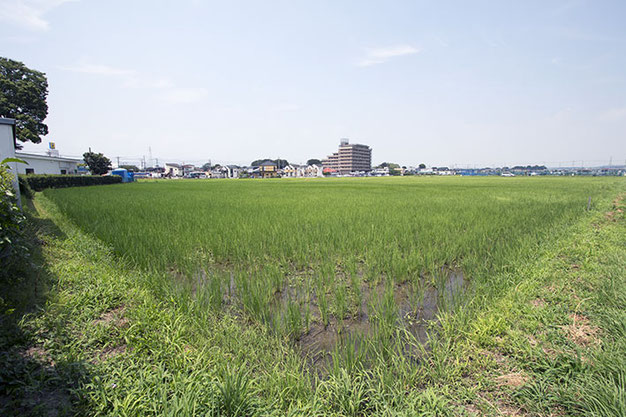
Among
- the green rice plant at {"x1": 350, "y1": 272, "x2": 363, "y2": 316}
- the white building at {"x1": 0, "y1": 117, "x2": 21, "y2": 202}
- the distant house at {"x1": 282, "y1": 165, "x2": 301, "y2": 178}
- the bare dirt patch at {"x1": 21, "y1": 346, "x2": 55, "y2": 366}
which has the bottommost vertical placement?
the green rice plant at {"x1": 350, "y1": 272, "x2": 363, "y2": 316}

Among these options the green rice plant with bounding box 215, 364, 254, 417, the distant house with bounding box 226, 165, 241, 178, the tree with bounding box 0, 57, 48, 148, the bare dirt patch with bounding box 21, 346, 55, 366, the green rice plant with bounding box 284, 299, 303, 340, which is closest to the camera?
the green rice plant with bounding box 215, 364, 254, 417

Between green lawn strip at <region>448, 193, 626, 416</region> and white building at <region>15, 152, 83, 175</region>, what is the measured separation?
3127 cm

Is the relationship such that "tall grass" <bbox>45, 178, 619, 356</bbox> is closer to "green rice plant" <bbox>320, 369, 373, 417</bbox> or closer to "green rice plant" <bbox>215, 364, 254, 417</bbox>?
"green rice plant" <bbox>320, 369, 373, 417</bbox>

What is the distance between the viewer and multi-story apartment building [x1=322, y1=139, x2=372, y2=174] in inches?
4124

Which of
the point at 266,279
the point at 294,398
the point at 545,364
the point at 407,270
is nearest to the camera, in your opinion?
the point at 294,398

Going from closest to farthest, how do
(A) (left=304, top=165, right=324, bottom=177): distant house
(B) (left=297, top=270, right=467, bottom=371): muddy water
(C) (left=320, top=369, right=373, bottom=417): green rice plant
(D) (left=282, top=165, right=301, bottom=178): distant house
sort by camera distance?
(C) (left=320, top=369, right=373, bottom=417): green rice plant, (B) (left=297, top=270, right=467, bottom=371): muddy water, (D) (left=282, top=165, right=301, bottom=178): distant house, (A) (left=304, top=165, right=324, bottom=177): distant house

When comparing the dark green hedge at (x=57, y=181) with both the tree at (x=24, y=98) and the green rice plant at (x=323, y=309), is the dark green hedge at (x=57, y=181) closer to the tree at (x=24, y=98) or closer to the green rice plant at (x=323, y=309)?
the tree at (x=24, y=98)

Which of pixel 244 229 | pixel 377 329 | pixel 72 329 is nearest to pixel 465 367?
pixel 377 329

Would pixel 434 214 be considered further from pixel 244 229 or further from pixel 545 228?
pixel 244 229

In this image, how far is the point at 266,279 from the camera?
383 centimetres

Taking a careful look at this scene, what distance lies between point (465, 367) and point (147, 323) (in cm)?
284

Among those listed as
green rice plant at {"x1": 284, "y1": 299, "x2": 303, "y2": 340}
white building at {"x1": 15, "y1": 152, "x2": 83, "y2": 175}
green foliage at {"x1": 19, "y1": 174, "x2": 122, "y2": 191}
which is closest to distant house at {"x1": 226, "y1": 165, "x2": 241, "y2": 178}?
white building at {"x1": 15, "y1": 152, "x2": 83, "y2": 175}

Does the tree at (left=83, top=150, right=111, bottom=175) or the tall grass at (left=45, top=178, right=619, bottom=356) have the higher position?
the tree at (left=83, top=150, right=111, bottom=175)

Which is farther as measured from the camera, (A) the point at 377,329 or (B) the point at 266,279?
(B) the point at 266,279
